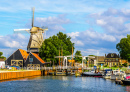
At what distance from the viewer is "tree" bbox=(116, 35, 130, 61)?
126 meters

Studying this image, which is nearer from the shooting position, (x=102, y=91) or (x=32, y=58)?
(x=102, y=91)

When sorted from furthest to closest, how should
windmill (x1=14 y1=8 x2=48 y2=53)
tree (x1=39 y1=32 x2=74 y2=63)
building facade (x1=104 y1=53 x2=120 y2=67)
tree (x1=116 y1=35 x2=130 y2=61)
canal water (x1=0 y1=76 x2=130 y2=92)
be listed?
1. building facade (x1=104 y1=53 x2=120 y2=67)
2. tree (x1=116 y1=35 x2=130 y2=61)
3. windmill (x1=14 y1=8 x2=48 y2=53)
4. tree (x1=39 y1=32 x2=74 y2=63)
5. canal water (x1=0 y1=76 x2=130 y2=92)

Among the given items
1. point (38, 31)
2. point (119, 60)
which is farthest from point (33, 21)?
point (119, 60)

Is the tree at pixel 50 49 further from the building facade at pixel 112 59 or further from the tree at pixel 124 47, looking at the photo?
the building facade at pixel 112 59

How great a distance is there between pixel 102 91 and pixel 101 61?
123 metres

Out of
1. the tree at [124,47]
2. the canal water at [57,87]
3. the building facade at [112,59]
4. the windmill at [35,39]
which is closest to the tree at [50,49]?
the windmill at [35,39]

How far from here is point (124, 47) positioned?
133 m

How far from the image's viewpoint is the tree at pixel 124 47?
126450 millimetres

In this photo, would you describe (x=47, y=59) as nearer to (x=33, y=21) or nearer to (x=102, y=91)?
(x=33, y=21)

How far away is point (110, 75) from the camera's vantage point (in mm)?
70625

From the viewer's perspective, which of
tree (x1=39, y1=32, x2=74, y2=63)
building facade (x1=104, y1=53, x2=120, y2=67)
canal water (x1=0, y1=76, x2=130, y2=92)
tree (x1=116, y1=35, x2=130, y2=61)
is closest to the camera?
canal water (x1=0, y1=76, x2=130, y2=92)

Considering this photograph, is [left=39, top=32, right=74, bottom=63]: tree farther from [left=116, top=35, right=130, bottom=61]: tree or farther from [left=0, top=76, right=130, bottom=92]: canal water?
[left=0, top=76, right=130, bottom=92]: canal water

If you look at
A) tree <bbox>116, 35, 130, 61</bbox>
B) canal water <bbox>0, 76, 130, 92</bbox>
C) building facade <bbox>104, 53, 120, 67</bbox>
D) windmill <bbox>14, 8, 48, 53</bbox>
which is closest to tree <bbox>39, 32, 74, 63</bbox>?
windmill <bbox>14, 8, 48, 53</bbox>

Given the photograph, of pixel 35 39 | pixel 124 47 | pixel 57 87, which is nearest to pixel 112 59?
pixel 124 47
